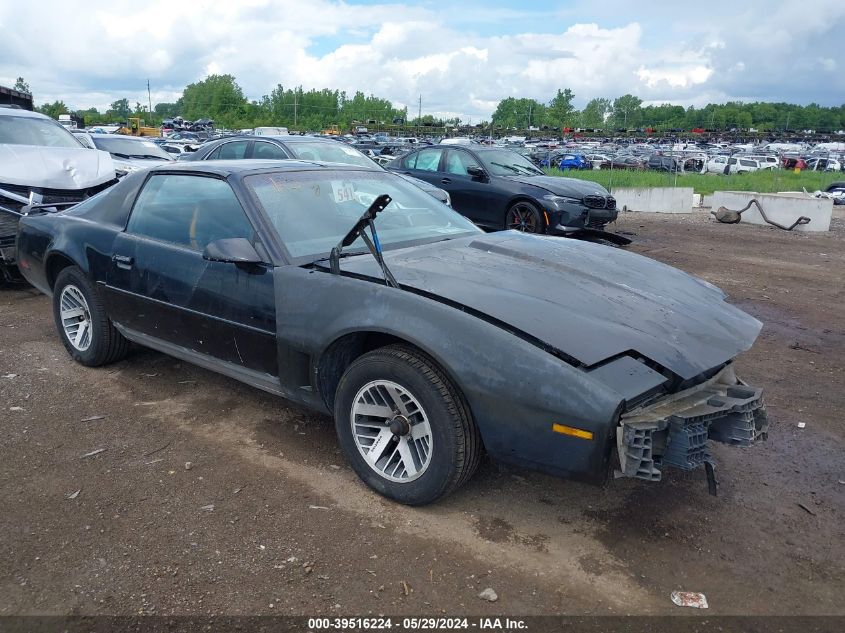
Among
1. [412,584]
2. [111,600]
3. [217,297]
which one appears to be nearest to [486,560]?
[412,584]

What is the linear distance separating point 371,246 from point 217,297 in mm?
1047

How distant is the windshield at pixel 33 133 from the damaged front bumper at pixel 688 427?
8.67 meters

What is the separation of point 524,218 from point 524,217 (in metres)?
0.01

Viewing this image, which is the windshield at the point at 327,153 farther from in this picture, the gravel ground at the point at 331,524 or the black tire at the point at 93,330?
the gravel ground at the point at 331,524

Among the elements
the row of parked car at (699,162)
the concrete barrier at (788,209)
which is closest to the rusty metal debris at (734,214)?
the concrete barrier at (788,209)

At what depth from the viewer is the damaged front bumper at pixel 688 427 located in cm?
261

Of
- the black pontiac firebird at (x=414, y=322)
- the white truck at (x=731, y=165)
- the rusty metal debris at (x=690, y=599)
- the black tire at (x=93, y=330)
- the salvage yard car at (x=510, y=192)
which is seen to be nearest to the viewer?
the rusty metal debris at (x=690, y=599)

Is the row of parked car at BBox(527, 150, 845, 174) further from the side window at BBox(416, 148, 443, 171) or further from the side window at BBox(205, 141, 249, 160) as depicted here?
the side window at BBox(205, 141, 249, 160)

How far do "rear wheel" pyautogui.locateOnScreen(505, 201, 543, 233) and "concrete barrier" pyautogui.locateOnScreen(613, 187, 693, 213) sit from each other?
24.5ft

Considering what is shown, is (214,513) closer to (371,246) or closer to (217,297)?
(217,297)

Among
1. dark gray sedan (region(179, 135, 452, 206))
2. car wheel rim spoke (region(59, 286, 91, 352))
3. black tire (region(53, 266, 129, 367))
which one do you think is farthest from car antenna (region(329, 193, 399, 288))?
dark gray sedan (region(179, 135, 452, 206))

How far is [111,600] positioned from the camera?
2.54 m

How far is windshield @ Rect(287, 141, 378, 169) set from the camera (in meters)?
8.77

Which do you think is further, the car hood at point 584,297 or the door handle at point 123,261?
the door handle at point 123,261
